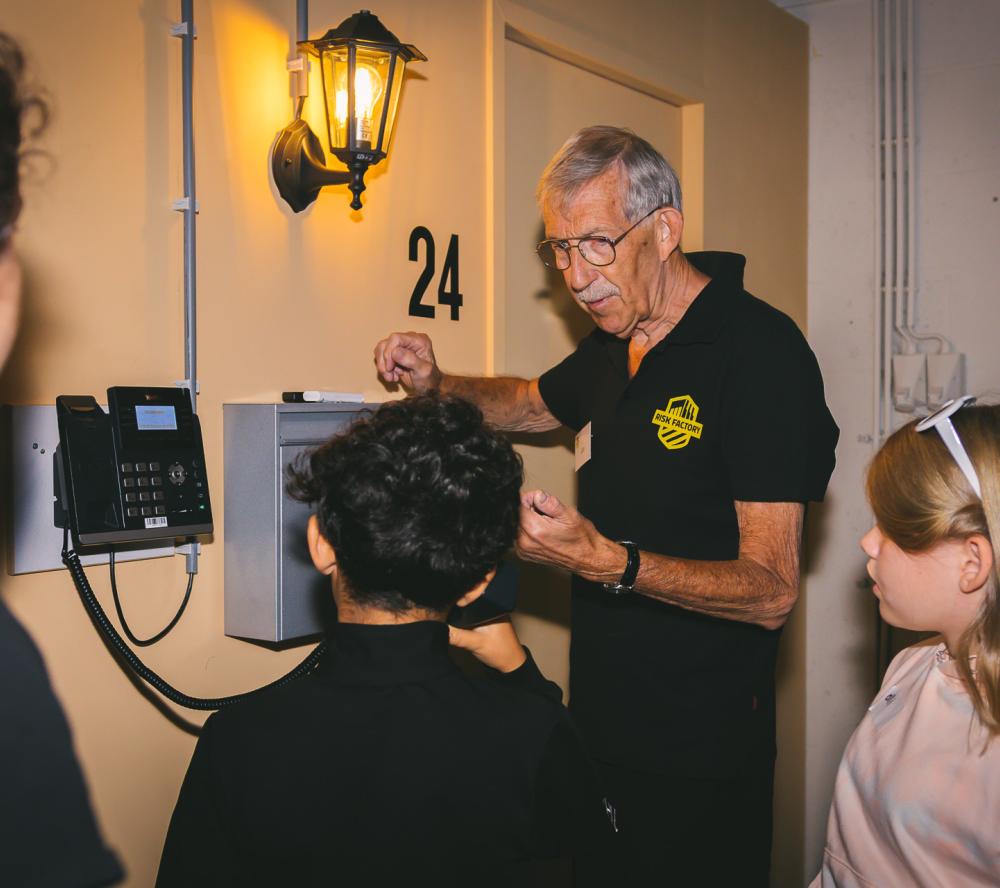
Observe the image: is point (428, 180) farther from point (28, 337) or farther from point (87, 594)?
point (87, 594)

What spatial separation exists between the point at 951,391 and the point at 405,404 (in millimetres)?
2862

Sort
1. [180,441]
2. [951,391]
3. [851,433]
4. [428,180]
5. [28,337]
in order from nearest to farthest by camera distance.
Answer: [28,337] < [180,441] < [428,180] < [951,391] < [851,433]

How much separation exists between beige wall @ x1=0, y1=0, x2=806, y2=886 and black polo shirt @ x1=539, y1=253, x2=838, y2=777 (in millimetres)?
619

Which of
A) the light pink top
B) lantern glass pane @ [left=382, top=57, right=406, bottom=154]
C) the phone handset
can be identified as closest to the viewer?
the light pink top

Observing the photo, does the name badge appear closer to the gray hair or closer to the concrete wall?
the gray hair

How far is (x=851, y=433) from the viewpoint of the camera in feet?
12.8

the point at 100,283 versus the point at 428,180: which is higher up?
the point at 428,180

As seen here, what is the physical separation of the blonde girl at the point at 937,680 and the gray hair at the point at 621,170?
2.43 ft

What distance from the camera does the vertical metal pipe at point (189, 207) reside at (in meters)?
1.79

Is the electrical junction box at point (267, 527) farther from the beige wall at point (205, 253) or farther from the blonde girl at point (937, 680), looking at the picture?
the blonde girl at point (937, 680)

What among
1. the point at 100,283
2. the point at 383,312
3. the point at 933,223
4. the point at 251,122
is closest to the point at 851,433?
the point at 933,223

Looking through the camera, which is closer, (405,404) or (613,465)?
(405,404)

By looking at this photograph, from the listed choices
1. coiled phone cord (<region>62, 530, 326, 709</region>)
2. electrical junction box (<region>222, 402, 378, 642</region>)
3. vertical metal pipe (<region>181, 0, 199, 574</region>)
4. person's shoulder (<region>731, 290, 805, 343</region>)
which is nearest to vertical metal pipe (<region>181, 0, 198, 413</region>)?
vertical metal pipe (<region>181, 0, 199, 574</region>)

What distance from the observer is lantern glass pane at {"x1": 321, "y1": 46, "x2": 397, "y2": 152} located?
1920mm
